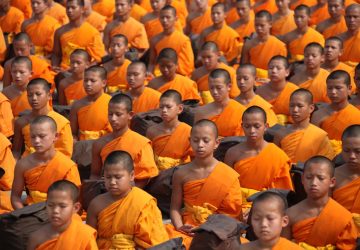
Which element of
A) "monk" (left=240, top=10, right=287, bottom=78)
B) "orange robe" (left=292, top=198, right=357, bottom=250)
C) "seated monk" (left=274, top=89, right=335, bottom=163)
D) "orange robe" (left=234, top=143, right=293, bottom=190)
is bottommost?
"orange robe" (left=292, top=198, right=357, bottom=250)

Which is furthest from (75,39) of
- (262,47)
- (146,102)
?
(146,102)

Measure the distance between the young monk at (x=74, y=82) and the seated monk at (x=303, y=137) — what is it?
3408mm

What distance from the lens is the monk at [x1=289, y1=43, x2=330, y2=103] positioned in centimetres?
1617

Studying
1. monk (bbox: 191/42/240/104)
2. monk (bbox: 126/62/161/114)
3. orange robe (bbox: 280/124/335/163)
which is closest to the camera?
orange robe (bbox: 280/124/335/163)

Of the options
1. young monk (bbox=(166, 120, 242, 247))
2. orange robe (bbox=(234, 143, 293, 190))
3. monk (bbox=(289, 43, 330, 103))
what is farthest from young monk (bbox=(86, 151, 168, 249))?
monk (bbox=(289, 43, 330, 103))

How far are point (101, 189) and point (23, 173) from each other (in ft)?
2.91

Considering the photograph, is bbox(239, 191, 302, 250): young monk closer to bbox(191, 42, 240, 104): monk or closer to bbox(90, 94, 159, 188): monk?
bbox(90, 94, 159, 188): monk

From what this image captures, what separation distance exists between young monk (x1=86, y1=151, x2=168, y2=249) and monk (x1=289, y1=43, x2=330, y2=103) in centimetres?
507

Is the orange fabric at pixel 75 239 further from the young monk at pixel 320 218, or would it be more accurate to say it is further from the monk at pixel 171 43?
the monk at pixel 171 43

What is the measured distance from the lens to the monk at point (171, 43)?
18.3m

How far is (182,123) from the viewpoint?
46.2 feet

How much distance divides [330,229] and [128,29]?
8231mm

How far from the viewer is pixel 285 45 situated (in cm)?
1828

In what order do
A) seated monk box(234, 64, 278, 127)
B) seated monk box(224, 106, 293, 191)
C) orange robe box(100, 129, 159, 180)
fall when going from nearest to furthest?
1. seated monk box(224, 106, 293, 191)
2. orange robe box(100, 129, 159, 180)
3. seated monk box(234, 64, 278, 127)
